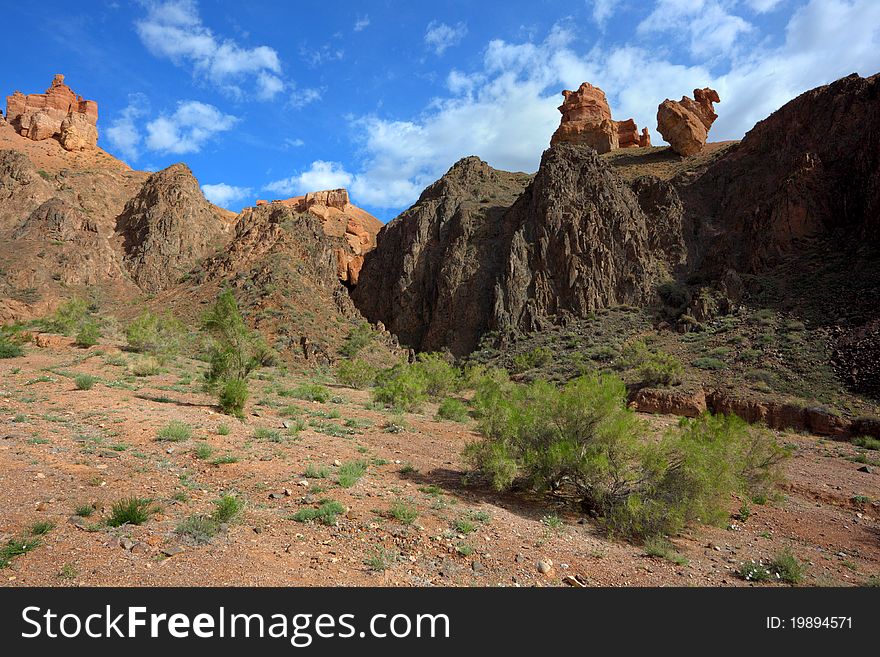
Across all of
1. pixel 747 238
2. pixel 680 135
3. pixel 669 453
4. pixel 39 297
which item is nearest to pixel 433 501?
pixel 669 453

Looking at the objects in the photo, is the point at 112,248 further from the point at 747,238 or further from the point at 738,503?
the point at 747,238

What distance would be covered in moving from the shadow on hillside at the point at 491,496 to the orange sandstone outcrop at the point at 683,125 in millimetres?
65060

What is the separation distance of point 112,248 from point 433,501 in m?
51.0

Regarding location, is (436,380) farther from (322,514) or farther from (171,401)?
(322,514)

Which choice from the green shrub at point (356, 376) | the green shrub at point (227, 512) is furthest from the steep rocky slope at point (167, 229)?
the green shrub at point (227, 512)

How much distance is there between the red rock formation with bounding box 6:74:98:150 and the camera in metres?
66.0

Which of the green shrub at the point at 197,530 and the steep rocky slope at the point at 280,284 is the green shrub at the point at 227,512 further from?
the steep rocky slope at the point at 280,284

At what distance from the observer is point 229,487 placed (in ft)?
25.0

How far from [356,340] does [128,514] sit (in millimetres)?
31589

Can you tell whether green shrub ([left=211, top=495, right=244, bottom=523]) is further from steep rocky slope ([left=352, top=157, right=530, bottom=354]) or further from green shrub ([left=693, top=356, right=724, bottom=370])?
steep rocky slope ([left=352, top=157, right=530, bottom=354])

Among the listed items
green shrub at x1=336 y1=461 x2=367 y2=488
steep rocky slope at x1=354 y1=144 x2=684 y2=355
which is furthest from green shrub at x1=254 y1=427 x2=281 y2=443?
steep rocky slope at x1=354 y1=144 x2=684 y2=355

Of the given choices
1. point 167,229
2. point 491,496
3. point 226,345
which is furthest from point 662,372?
point 167,229

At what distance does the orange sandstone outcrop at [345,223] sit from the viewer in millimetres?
68750

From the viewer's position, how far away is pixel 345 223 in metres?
82.8
